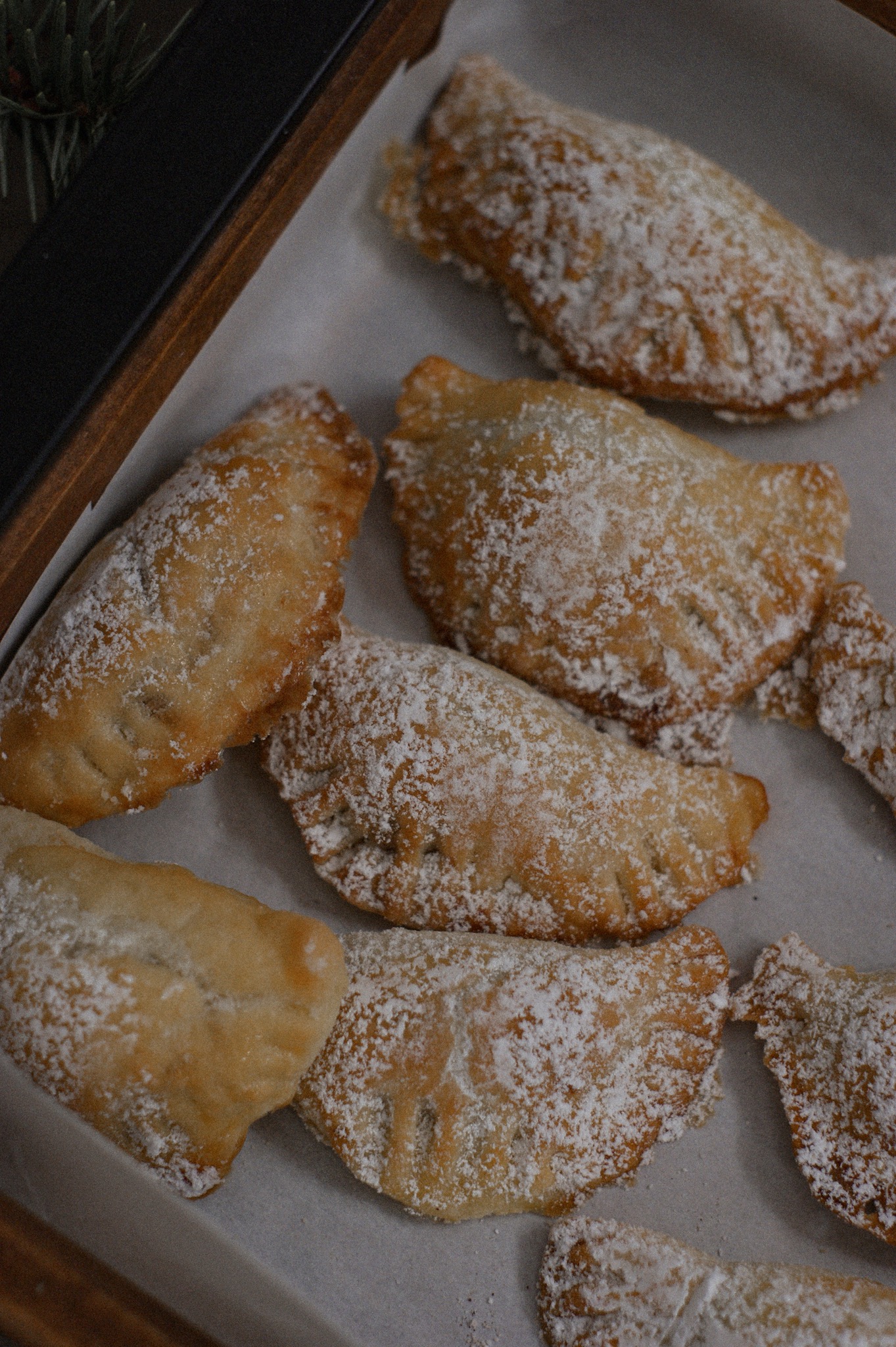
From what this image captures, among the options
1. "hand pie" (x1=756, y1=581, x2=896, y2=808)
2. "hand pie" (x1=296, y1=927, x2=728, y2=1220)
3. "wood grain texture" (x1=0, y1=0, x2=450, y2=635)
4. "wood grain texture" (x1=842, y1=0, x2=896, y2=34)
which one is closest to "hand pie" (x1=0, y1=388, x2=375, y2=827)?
"wood grain texture" (x1=0, y1=0, x2=450, y2=635)

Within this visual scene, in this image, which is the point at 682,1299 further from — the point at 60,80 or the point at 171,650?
the point at 60,80

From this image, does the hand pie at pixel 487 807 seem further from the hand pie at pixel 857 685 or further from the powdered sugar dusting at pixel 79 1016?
the powdered sugar dusting at pixel 79 1016

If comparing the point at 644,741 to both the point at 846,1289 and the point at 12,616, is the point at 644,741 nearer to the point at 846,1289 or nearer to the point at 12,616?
the point at 846,1289

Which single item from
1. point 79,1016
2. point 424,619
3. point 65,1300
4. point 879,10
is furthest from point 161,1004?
point 879,10

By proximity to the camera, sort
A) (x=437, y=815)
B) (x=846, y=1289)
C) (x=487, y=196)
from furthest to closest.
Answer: (x=487, y=196)
(x=437, y=815)
(x=846, y=1289)

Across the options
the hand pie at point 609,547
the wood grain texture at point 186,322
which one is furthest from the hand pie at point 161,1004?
the hand pie at point 609,547

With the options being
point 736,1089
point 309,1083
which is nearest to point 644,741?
point 736,1089
